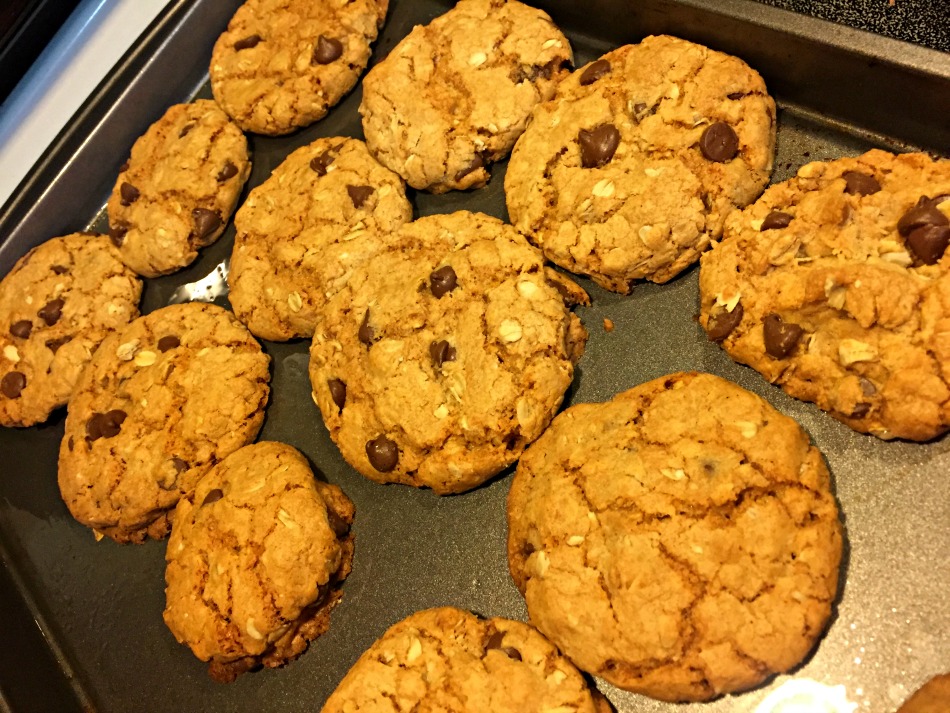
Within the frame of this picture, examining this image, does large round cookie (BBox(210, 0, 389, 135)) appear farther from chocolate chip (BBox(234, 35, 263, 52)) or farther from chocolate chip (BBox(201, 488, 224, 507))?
chocolate chip (BBox(201, 488, 224, 507))

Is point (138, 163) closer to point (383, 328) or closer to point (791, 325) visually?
point (383, 328)

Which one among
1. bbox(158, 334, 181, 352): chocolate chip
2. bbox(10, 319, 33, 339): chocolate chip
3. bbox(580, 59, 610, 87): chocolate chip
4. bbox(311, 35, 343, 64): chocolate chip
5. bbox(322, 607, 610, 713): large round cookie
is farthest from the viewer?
bbox(10, 319, 33, 339): chocolate chip

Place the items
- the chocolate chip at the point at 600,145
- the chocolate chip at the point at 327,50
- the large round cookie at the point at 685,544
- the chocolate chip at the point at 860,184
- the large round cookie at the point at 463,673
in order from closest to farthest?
the large round cookie at the point at 685,544 < the large round cookie at the point at 463,673 < the chocolate chip at the point at 860,184 < the chocolate chip at the point at 600,145 < the chocolate chip at the point at 327,50

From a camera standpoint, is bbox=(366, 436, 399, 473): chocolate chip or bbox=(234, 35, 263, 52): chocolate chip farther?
bbox=(234, 35, 263, 52): chocolate chip

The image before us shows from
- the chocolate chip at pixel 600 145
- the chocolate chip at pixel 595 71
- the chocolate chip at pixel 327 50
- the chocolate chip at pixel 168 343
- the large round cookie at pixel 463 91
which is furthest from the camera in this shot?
the chocolate chip at pixel 327 50

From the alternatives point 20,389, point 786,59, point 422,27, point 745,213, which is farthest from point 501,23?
point 20,389

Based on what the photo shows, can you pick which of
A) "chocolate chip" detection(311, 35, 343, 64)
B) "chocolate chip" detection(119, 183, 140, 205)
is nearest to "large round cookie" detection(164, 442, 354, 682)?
"chocolate chip" detection(119, 183, 140, 205)

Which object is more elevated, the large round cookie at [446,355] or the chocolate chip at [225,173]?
the chocolate chip at [225,173]

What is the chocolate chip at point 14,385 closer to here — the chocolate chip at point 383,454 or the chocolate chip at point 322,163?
the chocolate chip at point 322,163

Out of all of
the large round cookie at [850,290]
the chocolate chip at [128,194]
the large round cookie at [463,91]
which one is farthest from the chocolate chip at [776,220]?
the chocolate chip at [128,194]
